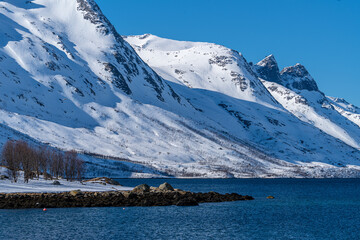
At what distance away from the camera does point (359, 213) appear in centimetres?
10675

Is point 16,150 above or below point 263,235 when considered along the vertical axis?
above

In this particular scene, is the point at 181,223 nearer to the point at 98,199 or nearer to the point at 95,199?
the point at 95,199

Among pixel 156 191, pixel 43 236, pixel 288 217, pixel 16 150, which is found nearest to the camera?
pixel 43 236

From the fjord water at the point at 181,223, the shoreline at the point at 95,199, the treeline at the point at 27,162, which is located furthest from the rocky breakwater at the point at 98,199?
the treeline at the point at 27,162

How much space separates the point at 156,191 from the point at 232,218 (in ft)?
149

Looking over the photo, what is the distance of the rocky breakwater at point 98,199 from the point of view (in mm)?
102125

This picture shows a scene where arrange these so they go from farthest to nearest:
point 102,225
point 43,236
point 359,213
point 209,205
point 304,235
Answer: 1. point 209,205
2. point 359,213
3. point 102,225
4. point 304,235
5. point 43,236

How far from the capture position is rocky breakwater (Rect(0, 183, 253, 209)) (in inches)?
4021

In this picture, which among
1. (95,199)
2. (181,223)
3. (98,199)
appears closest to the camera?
(181,223)

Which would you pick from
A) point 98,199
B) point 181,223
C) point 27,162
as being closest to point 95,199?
point 98,199

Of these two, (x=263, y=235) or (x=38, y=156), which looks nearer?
(x=263, y=235)

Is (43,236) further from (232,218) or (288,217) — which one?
(288,217)

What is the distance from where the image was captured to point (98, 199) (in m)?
112

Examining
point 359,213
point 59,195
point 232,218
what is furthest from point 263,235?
point 59,195
